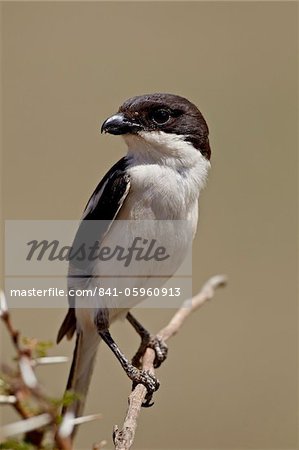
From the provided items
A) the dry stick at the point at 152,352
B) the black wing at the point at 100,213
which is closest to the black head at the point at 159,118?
the black wing at the point at 100,213

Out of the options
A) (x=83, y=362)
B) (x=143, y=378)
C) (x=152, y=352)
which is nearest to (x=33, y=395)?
(x=143, y=378)

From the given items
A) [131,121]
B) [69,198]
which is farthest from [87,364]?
[69,198]

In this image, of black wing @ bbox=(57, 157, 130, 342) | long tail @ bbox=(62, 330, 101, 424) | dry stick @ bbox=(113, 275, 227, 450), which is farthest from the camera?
long tail @ bbox=(62, 330, 101, 424)

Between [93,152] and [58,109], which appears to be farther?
[58,109]

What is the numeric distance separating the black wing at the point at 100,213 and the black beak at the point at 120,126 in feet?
0.48

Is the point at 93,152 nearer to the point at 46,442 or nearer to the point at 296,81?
the point at 296,81

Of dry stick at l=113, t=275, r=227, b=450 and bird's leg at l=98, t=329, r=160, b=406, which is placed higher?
dry stick at l=113, t=275, r=227, b=450

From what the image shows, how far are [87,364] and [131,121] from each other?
41.8 inches

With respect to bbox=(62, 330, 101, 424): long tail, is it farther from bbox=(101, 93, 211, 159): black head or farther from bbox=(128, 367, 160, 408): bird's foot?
bbox=(101, 93, 211, 159): black head

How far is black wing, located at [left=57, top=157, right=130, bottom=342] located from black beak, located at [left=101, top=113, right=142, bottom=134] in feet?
0.48

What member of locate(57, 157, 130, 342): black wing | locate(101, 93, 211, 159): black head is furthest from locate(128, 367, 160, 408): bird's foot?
locate(101, 93, 211, 159): black head

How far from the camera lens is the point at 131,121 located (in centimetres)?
289

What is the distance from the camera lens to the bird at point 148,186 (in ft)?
9.37

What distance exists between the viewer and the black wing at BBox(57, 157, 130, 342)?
2.85 m
